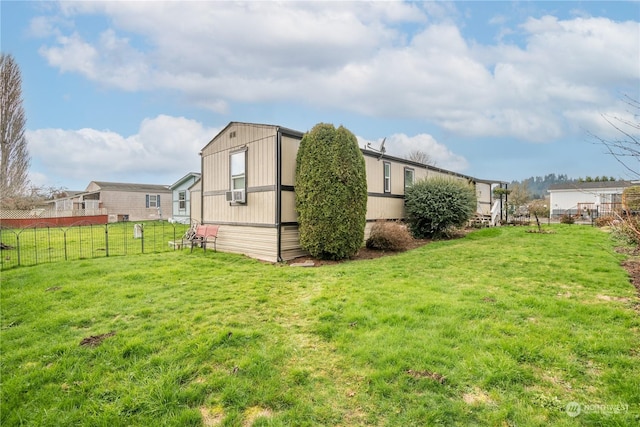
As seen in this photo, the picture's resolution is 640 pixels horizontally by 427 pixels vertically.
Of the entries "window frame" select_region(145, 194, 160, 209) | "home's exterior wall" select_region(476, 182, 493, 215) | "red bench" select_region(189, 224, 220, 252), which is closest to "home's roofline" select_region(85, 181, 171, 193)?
"window frame" select_region(145, 194, 160, 209)

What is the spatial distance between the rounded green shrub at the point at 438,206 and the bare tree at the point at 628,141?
9.86 metres

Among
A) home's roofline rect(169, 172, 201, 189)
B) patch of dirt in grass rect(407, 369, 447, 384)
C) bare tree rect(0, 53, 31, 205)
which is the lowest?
patch of dirt in grass rect(407, 369, 447, 384)

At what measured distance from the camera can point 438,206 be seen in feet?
41.4

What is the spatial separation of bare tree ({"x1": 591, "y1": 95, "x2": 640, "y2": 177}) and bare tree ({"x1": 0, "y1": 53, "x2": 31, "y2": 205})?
2784cm

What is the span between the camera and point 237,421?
2465mm

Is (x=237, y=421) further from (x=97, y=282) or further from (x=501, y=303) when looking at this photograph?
(x=97, y=282)

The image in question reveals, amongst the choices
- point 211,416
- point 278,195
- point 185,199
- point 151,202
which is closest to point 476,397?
point 211,416

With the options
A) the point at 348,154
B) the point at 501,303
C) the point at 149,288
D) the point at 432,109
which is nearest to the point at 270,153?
the point at 348,154

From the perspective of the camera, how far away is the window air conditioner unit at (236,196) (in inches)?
392

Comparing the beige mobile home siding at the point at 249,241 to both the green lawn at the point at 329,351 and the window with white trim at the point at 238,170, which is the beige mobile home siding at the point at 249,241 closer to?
the window with white trim at the point at 238,170

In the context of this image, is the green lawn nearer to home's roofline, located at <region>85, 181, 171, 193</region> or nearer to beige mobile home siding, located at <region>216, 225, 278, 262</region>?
beige mobile home siding, located at <region>216, 225, 278, 262</region>

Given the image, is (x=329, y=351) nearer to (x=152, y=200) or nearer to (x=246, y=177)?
(x=246, y=177)

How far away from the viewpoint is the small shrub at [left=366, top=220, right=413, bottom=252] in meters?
10.2

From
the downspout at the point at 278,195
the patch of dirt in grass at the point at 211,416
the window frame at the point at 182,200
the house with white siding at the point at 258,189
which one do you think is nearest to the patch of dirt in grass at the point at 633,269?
the patch of dirt in grass at the point at 211,416
